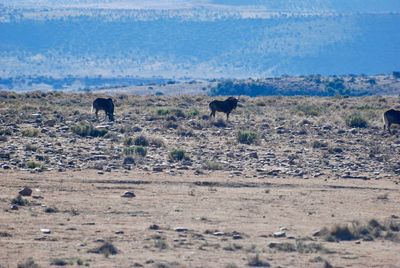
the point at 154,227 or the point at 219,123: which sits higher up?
the point at 219,123

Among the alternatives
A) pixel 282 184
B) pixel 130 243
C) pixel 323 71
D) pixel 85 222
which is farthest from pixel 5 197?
pixel 323 71

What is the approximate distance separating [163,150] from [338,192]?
752 centimetres

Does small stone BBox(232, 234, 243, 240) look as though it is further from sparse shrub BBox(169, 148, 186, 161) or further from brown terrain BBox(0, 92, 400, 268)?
sparse shrub BBox(169, 148, 186, 161)

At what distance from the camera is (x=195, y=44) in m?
162

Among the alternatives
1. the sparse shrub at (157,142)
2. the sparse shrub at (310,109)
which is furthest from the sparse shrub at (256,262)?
the sparse shrub at (310,109)

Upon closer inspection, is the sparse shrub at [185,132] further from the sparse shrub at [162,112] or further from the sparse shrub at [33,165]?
the sparse shrub at [33,165]

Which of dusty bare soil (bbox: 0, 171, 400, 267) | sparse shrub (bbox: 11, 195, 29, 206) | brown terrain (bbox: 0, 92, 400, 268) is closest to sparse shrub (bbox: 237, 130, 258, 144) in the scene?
brown terrain (bbox: 0, 92, 400, 268)

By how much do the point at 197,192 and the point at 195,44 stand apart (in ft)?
457

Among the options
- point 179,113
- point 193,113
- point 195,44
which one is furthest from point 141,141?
point 195,44

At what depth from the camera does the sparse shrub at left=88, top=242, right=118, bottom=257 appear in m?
17.5

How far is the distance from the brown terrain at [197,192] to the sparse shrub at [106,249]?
2 cm

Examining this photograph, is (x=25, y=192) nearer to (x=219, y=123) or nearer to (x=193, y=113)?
(x=219, y=123)

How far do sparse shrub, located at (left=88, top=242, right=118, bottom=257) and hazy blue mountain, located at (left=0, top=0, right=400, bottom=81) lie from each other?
131315mm

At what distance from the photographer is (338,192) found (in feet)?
80.2
